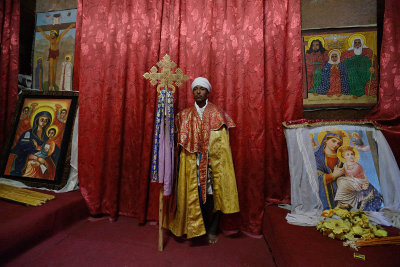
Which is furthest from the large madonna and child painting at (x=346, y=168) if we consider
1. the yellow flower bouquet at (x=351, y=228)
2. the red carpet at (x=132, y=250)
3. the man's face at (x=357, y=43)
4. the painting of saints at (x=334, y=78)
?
the man's face at (x=357, y=43)

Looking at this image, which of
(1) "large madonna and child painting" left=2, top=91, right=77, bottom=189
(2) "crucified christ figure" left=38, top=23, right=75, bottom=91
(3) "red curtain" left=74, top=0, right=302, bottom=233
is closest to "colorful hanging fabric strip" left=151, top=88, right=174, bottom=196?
(3) "red curtain" left=74, top=0, right=302, bottom=233

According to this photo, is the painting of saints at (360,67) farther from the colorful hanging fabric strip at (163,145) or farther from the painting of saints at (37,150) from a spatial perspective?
the painting of saints at (37,150)

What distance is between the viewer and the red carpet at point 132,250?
1.72m

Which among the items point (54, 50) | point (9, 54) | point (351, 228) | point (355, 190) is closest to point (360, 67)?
point (355, 190)

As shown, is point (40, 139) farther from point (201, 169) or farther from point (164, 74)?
point (201, 169)

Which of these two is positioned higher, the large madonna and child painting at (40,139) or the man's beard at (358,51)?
the man's beard at (358,51)

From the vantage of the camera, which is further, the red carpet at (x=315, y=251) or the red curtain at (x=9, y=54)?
the red curtain at (x=9, y=54)

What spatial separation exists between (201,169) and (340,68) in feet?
6.27

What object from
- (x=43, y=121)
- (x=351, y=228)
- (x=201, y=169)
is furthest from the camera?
(x=43, y=121)

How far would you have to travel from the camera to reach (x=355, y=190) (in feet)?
6.16

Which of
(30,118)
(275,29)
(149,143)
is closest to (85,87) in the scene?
(30,118)

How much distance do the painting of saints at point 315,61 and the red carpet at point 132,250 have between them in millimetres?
1788

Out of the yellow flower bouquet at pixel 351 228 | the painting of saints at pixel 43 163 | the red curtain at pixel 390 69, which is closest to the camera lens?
the yellow flower bouquet at pixel 351 228

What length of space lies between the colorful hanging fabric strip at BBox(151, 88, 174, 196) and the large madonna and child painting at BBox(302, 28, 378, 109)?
5.15 ft
